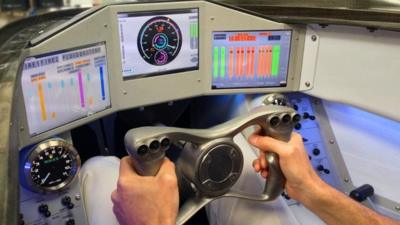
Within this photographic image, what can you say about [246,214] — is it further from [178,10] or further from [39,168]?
[178,10]

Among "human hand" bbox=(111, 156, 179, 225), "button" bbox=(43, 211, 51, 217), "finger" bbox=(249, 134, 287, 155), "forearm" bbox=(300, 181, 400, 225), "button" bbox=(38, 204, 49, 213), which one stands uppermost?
"finger" bbox=(249, 134, 287, 155)

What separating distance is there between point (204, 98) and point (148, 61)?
525 mm

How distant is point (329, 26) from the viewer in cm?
151

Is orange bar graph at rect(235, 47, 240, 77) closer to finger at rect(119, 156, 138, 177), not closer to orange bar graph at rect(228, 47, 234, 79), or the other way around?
orange bar graph at rect(228, 47, 234, 79)

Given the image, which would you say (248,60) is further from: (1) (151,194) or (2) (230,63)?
(1) (151,194)

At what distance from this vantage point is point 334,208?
973mm

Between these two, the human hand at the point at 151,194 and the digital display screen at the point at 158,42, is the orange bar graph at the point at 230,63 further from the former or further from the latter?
the human hand at the point at 151,194

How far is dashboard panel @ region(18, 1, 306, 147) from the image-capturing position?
115 centimetres

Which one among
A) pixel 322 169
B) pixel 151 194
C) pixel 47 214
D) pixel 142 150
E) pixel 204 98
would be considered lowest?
pixel 322 169

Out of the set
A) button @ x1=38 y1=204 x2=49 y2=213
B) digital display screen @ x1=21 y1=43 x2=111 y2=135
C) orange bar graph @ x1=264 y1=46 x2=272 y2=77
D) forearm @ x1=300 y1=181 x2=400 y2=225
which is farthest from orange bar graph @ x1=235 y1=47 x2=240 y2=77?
button @ x1=38 y1=204 x2=49 y2=213

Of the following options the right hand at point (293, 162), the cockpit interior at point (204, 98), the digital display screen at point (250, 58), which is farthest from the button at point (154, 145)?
the digital display screen at point (250, 58)

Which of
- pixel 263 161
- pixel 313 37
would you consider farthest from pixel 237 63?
pixel 263 161

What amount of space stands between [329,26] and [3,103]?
118 centimetres

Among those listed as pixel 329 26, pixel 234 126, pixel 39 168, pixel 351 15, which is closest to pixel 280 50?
pixel 329 26
